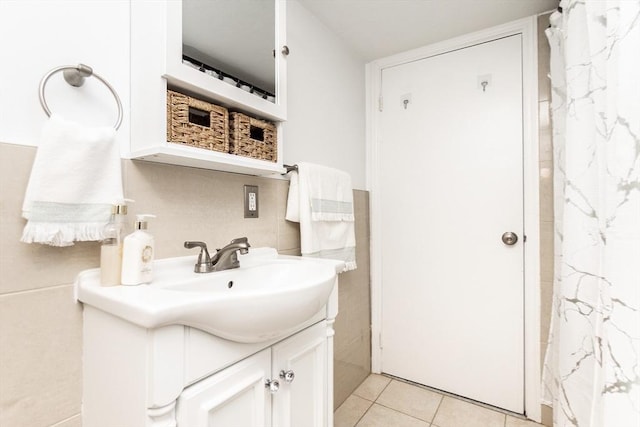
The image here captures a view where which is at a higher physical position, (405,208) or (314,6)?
(314,6)

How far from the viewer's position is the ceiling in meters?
1.51

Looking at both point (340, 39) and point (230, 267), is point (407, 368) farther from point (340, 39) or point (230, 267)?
point (340, 39)

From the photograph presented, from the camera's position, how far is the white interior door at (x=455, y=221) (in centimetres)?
168

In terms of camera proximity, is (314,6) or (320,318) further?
(314,6)

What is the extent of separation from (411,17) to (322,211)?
1.14m

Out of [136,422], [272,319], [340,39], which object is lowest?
[136,422]

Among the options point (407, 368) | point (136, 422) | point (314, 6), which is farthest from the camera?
point (407, 368)

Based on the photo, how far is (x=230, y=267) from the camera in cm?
101

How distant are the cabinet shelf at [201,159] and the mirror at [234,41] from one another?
25 centimetres

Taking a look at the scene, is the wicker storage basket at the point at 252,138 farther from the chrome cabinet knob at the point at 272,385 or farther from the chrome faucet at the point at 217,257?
the chrome cabinet knob at the point at 272,385

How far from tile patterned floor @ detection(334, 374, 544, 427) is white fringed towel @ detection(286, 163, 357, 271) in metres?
0.82

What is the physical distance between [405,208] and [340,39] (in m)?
1.10

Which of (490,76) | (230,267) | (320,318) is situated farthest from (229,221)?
(490,76)

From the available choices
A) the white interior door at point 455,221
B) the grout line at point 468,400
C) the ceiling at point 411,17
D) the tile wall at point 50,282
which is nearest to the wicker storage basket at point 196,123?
the tile wall at point 50,282
